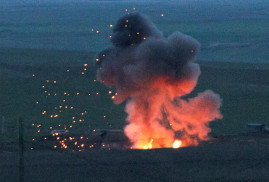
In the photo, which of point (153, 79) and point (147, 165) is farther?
point (153, 79)

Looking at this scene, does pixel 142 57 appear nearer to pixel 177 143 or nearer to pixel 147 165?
pixel 177 143

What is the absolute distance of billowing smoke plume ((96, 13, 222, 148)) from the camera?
2680cm

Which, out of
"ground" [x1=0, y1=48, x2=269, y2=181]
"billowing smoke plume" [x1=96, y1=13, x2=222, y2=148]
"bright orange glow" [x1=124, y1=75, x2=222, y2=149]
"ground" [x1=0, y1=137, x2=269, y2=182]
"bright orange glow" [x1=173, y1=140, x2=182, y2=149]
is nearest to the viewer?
"ground" [x1=0, y1=137, x2=269, y2=182]

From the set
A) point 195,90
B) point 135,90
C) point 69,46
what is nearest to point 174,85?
point 135,90

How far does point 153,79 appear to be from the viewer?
26875 mm

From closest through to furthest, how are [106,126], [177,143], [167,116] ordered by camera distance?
[177,143] < [167,116] < [106,126]

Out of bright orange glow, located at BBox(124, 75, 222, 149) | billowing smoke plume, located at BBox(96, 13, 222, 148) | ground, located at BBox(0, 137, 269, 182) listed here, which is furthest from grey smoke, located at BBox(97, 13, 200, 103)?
ground, located at BBox(0, 137, 269, 182)

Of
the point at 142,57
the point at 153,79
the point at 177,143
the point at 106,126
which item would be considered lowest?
the point at 177,143

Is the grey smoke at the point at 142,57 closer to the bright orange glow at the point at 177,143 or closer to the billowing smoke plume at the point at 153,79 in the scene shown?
Answer: the billowing smoke plume at the point at 153,79

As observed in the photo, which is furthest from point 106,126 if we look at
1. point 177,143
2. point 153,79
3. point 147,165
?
point 147,165

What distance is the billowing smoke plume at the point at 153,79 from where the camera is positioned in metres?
26.8

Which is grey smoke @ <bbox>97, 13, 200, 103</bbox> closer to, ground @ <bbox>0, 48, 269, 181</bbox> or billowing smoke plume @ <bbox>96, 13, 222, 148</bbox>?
billowing smoke plume @ <bbox>96, 13, 222, 148</bbox>

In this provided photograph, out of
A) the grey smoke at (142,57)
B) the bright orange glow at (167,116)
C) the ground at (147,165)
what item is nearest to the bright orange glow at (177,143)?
the bright orange glow at (167,116)

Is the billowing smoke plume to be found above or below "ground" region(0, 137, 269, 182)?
above
